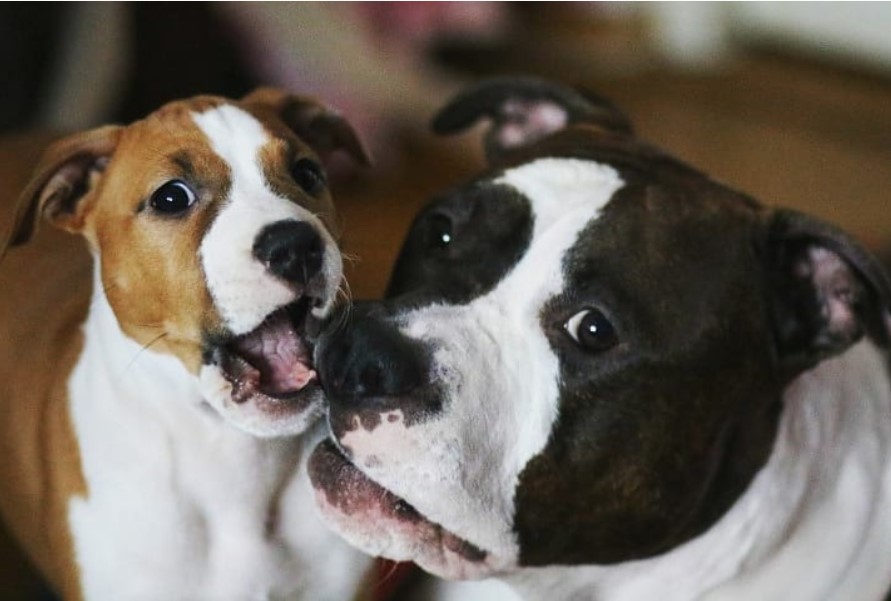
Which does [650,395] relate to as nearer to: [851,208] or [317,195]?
[317,195]

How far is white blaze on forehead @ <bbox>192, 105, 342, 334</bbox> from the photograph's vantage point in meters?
Result: 1.26

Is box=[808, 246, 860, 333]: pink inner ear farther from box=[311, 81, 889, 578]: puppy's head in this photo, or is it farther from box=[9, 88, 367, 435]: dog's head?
box=[9, 88, 367, 435]: dog's head

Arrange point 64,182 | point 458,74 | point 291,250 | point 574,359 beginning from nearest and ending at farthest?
1. point 291,250
2. point 574,359
3. point 64,182
4. point 458,74

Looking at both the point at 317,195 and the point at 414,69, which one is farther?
the point at 414,69

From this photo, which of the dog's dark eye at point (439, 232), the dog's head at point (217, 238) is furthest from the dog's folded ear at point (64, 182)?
the dog's dark eye at point (439, 232)

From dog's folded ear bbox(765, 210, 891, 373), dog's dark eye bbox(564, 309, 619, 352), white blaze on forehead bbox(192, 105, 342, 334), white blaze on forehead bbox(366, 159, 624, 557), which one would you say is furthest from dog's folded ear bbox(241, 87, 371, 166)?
dog's folded ear bbox(765, 210, 891, 373)

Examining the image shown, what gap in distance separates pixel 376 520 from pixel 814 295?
58cm

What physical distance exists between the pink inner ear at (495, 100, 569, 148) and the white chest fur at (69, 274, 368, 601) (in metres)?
0.56

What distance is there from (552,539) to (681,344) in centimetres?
25

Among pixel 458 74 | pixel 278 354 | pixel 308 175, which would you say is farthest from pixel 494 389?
pixel 458 74

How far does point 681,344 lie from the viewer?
1.39 metres

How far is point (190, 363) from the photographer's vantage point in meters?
1.35

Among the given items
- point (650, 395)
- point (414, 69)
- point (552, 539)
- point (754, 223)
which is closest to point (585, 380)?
point (650, 395)

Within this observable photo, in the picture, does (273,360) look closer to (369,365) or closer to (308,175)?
(369,365)
